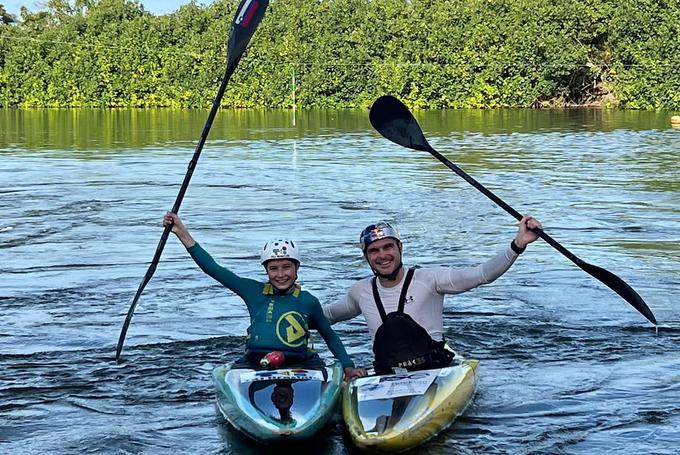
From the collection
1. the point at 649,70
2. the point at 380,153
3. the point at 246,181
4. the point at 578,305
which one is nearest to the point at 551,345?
the point at 578,305

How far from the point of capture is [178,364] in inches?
354

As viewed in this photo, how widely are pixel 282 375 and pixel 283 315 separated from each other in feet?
1.97

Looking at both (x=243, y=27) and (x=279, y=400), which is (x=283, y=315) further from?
(x=243, y=27)

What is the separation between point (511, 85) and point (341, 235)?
40975 millimetres

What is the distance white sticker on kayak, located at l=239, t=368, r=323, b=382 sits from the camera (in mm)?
6828

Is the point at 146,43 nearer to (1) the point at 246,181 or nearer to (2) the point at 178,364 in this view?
(1) the point at 246,181

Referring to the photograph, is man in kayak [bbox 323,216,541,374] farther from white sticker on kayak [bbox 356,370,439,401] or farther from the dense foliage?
the dense foliage

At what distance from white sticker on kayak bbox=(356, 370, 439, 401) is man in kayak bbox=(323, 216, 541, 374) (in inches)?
8.6

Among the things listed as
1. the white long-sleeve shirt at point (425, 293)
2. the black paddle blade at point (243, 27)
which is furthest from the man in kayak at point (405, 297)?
the black paddle blade at point (243, 27)

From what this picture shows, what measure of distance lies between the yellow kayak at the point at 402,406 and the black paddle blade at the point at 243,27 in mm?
4015

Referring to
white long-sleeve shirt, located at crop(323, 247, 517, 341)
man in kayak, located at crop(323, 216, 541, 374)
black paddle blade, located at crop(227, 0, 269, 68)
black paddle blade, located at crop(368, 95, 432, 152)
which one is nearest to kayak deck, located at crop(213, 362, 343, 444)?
man in kayak, located at crop(323, 216, 541, 374)

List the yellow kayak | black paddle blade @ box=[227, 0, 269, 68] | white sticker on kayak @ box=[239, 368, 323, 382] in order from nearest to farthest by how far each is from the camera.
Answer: the yellow kayak < white sticker on kayak @ box=[239, 368, 323, 382] < black paddle blade @ box=[227, 0, 269, 68]

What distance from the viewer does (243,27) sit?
10.0 m

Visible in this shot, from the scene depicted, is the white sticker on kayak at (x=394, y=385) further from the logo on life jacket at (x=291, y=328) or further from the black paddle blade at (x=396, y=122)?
the black paddle blade at (x=396, y=122)
